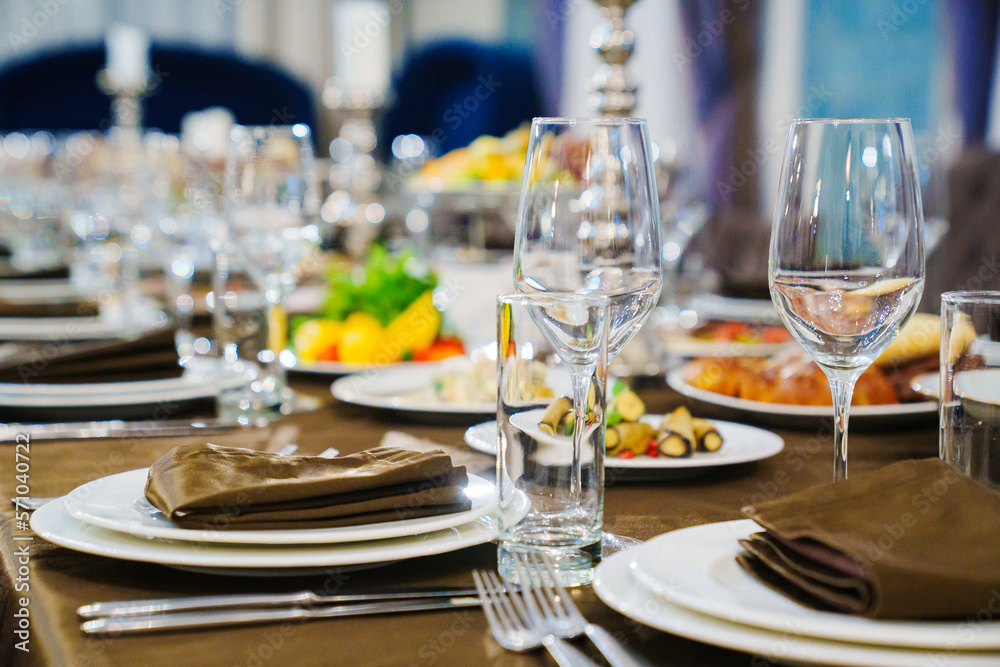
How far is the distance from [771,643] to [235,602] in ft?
0.93

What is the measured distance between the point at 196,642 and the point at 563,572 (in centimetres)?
21

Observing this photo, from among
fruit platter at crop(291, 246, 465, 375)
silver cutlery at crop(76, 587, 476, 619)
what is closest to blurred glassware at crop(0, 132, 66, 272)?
fruit platter at crop(291, 246, 465, 375)

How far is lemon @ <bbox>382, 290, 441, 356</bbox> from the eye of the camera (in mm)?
1542

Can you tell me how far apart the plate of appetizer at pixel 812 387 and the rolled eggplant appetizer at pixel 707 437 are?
19cm

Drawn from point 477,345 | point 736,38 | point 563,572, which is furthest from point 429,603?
point 736,38

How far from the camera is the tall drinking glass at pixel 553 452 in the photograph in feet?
2.03

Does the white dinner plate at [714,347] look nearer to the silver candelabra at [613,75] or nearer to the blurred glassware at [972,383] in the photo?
the silver candelabra at [613,75]

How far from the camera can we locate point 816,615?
49 centimetres

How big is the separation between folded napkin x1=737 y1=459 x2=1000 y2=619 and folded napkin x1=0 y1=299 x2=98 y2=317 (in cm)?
163

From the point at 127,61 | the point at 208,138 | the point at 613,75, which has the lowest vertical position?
the point at 613,75

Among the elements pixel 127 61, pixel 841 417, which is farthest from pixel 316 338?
pixel 127 61

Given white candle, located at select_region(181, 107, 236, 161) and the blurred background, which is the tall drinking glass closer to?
the blurred background

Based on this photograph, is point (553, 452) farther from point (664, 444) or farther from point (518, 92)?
point (518, 92)

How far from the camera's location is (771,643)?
47cm
